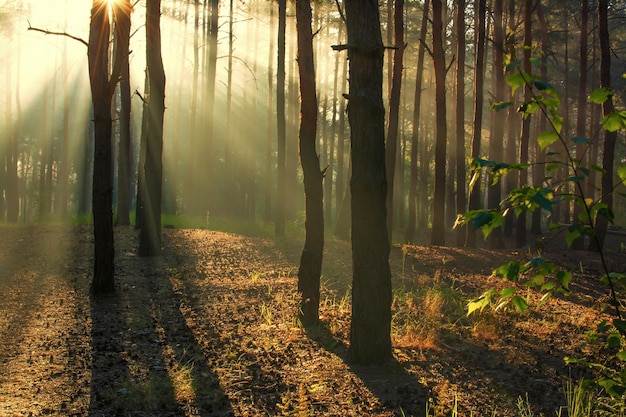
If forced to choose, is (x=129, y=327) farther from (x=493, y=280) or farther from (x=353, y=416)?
(x=493, y=280)

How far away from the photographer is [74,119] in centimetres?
4772

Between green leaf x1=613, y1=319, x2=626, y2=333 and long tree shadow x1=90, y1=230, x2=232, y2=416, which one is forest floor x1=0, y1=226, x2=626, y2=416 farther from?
green leaf x1=613, y1=319, x2=626, y2=333

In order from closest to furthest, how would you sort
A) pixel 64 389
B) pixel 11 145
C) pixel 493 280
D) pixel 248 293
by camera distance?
pixel 64 389, pixel 248 293, pixel 493 280, pixel 11 145

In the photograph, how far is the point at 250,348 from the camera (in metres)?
7.63

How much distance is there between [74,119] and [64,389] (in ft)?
148

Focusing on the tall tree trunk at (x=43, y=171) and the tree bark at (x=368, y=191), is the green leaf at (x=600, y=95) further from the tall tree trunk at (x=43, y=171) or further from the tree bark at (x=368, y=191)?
the tall tree trunk at (x=43, y=171)

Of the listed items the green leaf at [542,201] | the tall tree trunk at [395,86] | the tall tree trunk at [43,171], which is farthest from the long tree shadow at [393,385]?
the tall tree trunk at [43,171]

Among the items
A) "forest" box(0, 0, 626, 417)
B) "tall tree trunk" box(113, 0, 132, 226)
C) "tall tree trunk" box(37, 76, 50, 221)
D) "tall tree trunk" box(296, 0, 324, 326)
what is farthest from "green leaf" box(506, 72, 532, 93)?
"tall tree trunk" box(37, 76, 50, 221)

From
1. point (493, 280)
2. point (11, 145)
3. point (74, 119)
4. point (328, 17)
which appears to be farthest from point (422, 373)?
point (74, 119)

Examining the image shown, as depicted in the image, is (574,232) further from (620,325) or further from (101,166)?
(101,166)

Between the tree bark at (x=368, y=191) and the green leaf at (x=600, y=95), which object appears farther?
the tree bark at (x=368, y=191)

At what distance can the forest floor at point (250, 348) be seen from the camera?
5.80 m

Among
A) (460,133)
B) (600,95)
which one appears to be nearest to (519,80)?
(600,95)

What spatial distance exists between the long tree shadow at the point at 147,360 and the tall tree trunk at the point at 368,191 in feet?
5.50
